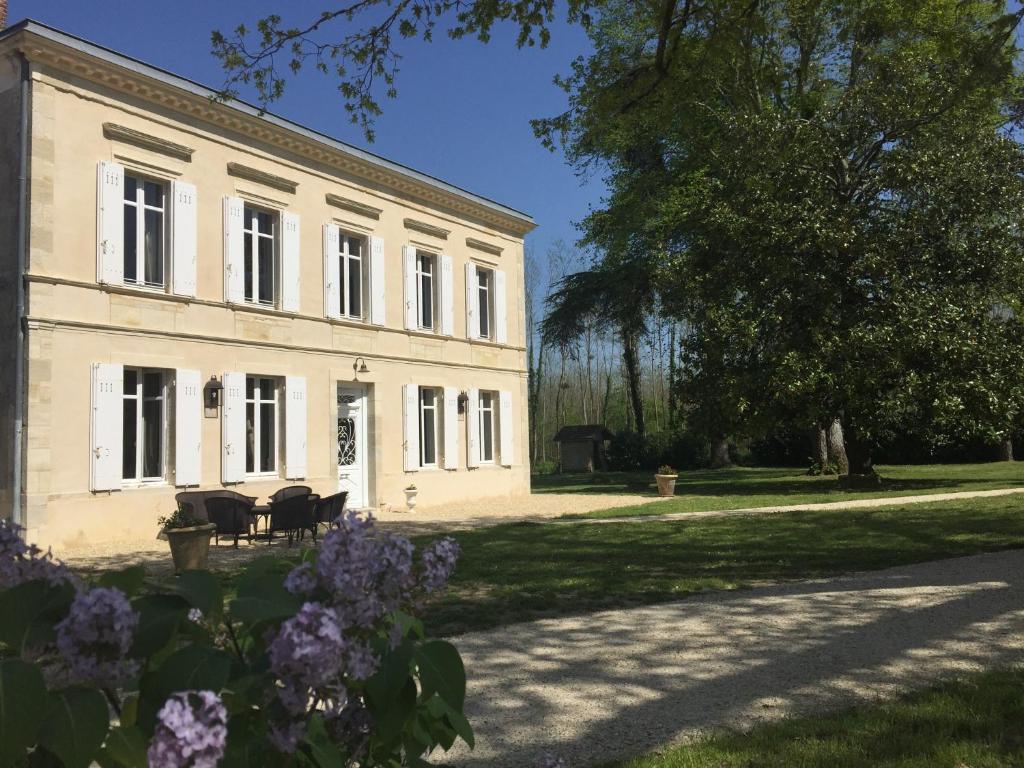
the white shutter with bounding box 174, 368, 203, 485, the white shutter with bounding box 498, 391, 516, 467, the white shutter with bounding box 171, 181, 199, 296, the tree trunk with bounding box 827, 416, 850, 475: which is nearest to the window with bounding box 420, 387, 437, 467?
the white shutter with bounding box 498, 391, 516, 467

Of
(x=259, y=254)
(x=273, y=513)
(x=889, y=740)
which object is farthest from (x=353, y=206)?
(x=889, y=740)

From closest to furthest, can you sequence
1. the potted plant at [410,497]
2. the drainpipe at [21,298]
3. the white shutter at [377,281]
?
the drainpipe at [21,298] < the white shutter at [377,281] < the potted plant at [410,497]

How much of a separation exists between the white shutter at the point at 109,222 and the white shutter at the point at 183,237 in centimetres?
88

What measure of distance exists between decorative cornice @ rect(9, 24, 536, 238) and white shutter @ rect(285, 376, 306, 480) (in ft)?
14.5

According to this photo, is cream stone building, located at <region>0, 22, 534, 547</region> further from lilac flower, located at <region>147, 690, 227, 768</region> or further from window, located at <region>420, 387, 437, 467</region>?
lilac flower, located at <region>147, 690, 227, 768</region>

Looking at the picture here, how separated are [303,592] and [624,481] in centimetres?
2590

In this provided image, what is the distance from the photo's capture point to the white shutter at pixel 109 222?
12.2 meters

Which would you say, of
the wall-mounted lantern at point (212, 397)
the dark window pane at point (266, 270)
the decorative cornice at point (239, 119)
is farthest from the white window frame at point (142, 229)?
the dark window pane at point (266, 270)

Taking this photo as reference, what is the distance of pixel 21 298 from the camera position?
451 inches

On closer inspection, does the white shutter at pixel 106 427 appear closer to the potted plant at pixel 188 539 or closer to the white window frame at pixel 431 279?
the potted plant at pixel 188 539

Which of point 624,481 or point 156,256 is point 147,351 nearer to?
point 156,256

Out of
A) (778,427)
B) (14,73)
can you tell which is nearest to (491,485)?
(778,427)

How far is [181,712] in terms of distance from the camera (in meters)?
0.99

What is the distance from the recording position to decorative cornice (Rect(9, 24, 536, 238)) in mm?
11820
